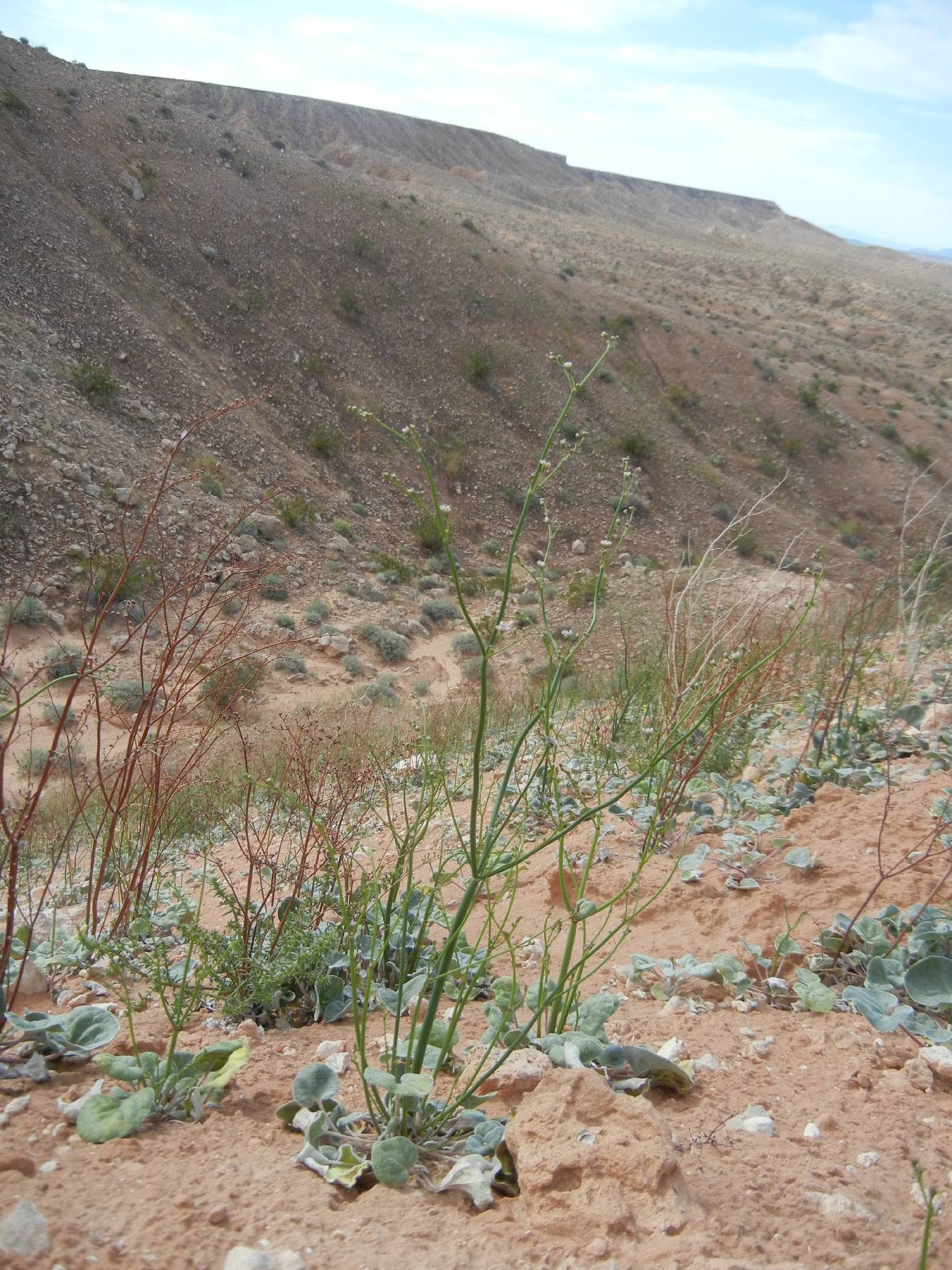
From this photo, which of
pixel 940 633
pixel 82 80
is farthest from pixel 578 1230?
pixel 82 80

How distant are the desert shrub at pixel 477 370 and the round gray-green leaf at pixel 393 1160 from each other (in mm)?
21459

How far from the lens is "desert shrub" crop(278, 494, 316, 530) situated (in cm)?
1520

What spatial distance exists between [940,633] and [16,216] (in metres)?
18.2

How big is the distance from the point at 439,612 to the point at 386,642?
1869 millimetres

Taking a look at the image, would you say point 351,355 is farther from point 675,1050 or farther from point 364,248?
point 675,1050

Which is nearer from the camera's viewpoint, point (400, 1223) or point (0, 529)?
point (400, 1223)

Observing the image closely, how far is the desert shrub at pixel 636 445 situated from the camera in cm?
2189

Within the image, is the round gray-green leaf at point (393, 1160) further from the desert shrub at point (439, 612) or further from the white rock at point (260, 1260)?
the desert shrub at point (439, 612)

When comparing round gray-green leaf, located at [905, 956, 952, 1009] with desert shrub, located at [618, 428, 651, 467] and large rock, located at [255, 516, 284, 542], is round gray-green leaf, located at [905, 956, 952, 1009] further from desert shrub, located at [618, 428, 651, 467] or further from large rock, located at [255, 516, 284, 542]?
desert shrub, located at [618, 428, 651, 467]

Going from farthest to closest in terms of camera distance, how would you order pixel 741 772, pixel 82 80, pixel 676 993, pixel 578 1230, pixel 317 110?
pixel 317 110 → pixel 82 80 → pixel 741 772 → pixel 676 993 → pixel 578 1230

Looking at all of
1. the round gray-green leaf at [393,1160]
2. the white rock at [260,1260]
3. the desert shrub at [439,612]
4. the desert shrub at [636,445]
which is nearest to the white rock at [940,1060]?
the round gray-green leaf at [393,1160]

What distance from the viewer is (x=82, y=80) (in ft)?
70.7

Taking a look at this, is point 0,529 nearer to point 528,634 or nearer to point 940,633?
point 528,634

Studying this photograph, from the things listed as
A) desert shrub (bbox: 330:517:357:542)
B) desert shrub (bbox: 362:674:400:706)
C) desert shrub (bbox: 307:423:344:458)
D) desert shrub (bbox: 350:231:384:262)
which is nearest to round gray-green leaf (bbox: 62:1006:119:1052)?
desert shrub (bbox: 362:674:400:706)
